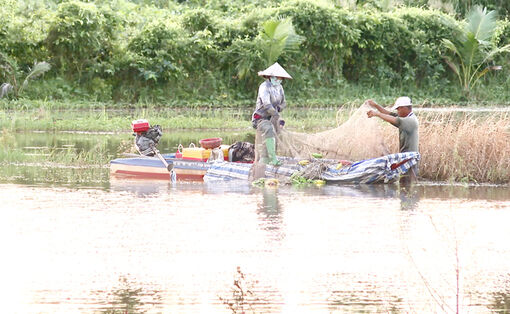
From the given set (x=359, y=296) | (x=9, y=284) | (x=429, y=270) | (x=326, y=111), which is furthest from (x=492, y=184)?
(x=326, y=111)

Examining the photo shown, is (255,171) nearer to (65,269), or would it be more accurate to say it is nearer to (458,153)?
(458,153)

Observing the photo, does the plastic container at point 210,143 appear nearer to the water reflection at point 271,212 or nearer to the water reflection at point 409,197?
the water reflection at point 271,212

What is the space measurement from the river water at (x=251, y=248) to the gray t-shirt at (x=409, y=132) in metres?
0.59

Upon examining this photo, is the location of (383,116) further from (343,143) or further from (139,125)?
(139,125)

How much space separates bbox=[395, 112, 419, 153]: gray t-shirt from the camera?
46.6ft

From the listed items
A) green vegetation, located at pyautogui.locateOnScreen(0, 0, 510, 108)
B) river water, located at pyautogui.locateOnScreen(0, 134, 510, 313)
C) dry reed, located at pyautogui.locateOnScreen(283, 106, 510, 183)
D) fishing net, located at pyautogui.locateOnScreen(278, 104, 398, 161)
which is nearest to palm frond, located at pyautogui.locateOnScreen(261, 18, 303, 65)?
green vegetation, located at pyautogui.locateOnScreen(0, 0, 510, 108)

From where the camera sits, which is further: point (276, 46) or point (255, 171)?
point (276, 46)

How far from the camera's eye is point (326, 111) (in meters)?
27.5

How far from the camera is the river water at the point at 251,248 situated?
7.66 meters

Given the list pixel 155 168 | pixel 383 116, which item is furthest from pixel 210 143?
pixel 383 116

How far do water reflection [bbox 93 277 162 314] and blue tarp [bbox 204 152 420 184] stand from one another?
6389 millimetres

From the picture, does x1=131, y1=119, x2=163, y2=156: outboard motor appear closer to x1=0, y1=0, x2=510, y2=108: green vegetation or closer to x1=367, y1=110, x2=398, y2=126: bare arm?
x1=367, y1=110, x2=398, y2=126: bare arm

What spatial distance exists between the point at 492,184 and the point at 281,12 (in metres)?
17.3

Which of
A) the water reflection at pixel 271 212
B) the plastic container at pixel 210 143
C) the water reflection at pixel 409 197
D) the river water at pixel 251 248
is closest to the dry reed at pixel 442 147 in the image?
the river water at pixel 251 248
